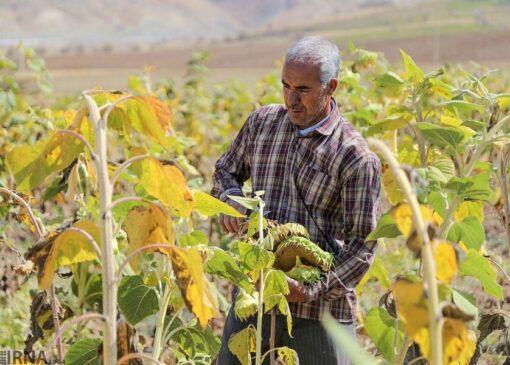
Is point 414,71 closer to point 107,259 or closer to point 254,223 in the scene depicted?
point 254,223

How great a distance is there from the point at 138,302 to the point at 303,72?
61 cm

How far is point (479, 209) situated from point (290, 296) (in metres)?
0.49

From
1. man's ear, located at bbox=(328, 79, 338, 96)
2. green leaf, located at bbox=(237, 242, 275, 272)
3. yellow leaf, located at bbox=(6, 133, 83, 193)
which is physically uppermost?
yellow leaf, located at bbox=(6, 133, 83, 193)

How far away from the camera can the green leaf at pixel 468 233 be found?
2121mm

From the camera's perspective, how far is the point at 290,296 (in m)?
2.34

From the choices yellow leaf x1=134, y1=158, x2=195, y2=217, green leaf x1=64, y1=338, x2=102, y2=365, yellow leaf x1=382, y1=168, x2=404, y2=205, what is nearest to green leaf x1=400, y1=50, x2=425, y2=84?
yellow leaf x1=382, y1=168, x2=404, y2=205

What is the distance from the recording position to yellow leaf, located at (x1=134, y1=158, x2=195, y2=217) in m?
1.66

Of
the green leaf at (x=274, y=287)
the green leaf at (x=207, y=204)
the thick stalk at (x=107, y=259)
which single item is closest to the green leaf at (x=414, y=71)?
the green leaf at (x=274, y=287)

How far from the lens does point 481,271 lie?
6.64 feet

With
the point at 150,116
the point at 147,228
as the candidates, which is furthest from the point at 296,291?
the point at 150,116

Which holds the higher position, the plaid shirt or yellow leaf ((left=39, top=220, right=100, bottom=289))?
yellow leaf ((left=39, top=220, right=100, bottom=289))

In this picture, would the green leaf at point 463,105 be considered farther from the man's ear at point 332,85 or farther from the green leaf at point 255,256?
the green leaf at point 255,256

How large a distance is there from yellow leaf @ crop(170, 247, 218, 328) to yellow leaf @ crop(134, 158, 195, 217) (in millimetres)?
93

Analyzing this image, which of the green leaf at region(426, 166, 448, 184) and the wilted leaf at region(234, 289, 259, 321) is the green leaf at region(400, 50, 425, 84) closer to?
the green leaf at region(426, 166, 448, 184)
